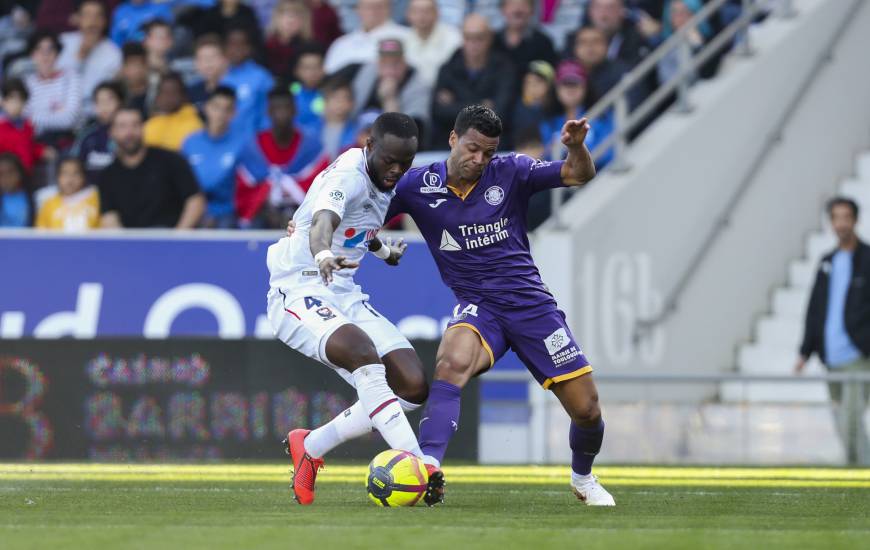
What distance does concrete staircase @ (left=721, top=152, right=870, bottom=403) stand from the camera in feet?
56.4

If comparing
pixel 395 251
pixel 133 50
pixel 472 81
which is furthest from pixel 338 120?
pixel 395 251

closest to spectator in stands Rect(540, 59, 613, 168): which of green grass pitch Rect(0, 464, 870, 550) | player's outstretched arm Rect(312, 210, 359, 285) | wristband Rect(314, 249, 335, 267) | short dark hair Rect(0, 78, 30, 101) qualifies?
green grass pitch Rect(0, 464, 870, 550)

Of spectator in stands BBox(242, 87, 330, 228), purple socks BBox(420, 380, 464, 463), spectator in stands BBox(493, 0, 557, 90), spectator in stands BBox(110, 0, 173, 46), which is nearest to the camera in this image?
purple socks BBox(420, 380, 464, 463)

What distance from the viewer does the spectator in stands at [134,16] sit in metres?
20.0

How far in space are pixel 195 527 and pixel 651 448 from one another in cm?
747

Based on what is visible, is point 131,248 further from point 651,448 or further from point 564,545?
point 564,545

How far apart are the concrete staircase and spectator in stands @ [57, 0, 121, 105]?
25.2 ft

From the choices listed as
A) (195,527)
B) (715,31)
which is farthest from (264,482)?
(715,31)

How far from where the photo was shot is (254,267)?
15.7m

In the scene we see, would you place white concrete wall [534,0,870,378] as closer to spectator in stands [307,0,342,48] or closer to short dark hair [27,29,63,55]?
spectator in stands [307,0,342,48]

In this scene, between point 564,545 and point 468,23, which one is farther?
point 468,23

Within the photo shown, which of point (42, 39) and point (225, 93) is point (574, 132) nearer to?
point (225, 93)

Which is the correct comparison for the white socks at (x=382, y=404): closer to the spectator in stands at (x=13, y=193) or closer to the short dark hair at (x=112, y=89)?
the spectator in stands at (x=13, y=193)

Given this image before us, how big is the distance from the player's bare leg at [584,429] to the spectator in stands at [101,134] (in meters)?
9.09
